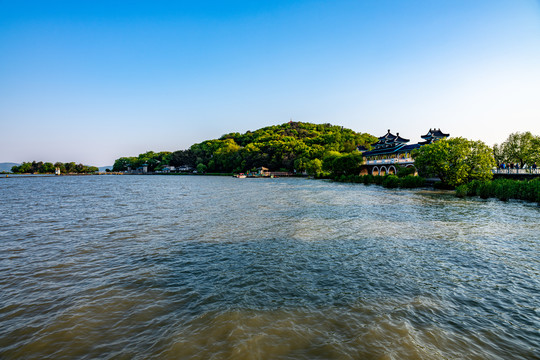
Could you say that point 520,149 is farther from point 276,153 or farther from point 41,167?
point 41,167

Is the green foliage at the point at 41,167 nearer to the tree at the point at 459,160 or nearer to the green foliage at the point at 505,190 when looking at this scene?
the tree at the point at 459,160

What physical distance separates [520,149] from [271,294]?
65144mm

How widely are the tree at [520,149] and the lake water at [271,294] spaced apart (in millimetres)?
45765

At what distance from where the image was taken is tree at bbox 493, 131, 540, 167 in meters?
48.2

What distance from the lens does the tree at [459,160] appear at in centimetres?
3728

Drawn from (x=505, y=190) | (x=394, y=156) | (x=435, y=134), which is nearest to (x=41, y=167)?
(x=394, y=156)

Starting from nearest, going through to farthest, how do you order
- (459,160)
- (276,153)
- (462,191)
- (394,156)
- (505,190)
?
(505,190)
(462,191)
(459,160)
(394,156)
(276,153)

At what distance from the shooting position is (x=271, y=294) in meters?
7.98

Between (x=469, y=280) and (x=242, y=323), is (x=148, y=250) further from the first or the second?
(x=469, y=280)

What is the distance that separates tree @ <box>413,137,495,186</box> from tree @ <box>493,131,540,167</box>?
18033 millimetres

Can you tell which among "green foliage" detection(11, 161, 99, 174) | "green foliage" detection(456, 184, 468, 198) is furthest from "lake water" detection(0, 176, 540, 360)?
"green foliage" detection(11, 161, 99, 174)

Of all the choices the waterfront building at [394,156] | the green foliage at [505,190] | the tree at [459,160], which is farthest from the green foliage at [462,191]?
the waterfront building at [394,156]

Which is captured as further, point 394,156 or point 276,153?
point 276,153

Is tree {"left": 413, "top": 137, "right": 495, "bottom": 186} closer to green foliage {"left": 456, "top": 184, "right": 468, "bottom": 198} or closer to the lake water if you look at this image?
green foliage {"left": 456, "top": 184, "right": 468, "bottom": 198}
